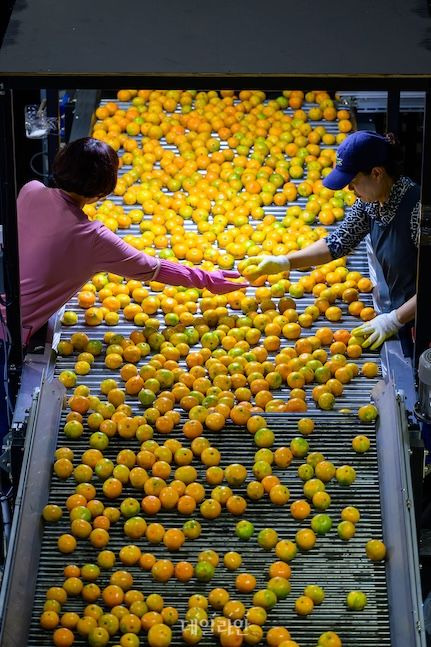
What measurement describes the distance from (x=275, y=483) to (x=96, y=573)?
1.00m

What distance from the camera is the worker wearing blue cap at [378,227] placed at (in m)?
6.70

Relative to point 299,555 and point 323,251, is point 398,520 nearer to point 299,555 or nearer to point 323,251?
point 299,555

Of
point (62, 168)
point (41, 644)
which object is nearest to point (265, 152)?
point (62, 168)

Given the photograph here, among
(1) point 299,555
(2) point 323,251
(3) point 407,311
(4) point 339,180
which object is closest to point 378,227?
(2) point 323,251

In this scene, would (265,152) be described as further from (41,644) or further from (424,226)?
(41,644)

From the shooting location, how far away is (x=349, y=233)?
721 centimetres

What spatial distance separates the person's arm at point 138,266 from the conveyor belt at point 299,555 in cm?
77

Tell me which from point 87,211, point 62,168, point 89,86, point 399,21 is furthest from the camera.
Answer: point 87,211

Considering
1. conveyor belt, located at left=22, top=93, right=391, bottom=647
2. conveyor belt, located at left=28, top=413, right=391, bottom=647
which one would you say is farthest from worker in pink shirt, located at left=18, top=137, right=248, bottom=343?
conveyor belt, located at left=28, top=413, right=391, bottom=647

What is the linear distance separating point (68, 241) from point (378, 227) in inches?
78.2

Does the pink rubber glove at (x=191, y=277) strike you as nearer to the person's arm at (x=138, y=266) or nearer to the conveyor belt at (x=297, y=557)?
the person's arm at (x=138, y=266)

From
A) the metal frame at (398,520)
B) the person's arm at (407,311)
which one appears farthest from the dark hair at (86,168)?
the metal frame at (398,520)

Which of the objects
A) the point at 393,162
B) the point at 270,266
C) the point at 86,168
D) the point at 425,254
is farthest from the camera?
Answer: the point at 270,266

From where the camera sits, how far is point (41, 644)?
5344 mm
